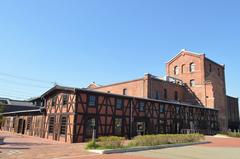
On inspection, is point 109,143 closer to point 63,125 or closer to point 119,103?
point 63,125

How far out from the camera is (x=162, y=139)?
19.6m

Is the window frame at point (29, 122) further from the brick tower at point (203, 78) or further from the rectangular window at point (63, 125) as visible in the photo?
the brick tower at point (203, 78)

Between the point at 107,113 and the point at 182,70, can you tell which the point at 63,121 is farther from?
the point at 182,70

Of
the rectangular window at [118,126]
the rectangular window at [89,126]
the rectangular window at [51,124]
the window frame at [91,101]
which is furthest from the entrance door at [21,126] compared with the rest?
the rectangular window at [118,126]

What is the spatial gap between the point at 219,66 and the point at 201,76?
9.16 metres

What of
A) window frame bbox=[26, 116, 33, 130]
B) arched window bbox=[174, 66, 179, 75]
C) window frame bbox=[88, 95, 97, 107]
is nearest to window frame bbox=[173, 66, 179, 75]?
arched window bbox=[174, 66, 179, 75]

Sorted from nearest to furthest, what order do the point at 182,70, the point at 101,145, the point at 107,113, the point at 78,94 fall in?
1. the point at 101,145
2. the point at 78,94
3. the point at 107,113
4. the point at 182,70

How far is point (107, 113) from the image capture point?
960 inches

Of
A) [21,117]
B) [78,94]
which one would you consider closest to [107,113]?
[78,94]

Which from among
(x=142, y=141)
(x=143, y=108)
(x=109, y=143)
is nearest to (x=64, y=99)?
(x=143, y=108)

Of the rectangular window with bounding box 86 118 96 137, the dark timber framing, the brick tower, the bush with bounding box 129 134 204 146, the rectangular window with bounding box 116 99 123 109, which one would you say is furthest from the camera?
the brick tower

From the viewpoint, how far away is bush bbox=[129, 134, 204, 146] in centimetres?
1811

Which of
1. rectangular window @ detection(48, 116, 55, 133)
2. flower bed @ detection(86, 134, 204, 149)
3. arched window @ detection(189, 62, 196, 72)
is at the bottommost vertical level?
flower bed @ detection(86, 134, 204, 149)

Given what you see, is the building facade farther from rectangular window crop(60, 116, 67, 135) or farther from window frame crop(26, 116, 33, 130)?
rectangular window crop(60, 116, 67, 135)
